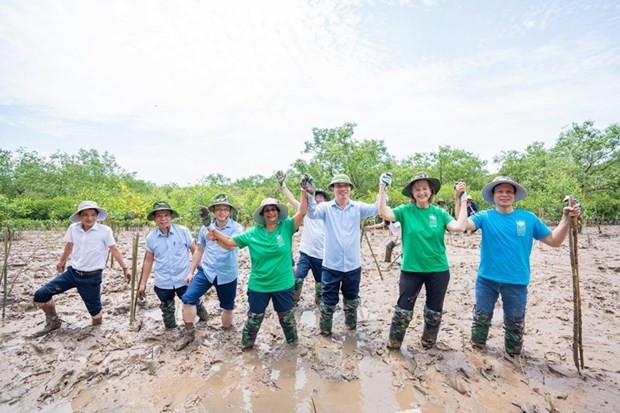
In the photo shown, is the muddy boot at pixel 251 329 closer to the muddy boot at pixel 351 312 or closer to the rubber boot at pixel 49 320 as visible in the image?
the muddy boot at pixel 351 312

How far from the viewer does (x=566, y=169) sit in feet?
77.0

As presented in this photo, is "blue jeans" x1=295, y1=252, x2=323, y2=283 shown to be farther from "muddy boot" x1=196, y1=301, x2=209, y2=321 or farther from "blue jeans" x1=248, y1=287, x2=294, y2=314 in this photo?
"muddy boot" x1=196, y1=301, x2=209, y2=321

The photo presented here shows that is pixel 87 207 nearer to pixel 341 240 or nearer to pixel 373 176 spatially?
pixel 341 240

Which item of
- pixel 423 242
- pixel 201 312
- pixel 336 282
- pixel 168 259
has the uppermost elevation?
pixel 423 242

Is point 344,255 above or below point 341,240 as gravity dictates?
below

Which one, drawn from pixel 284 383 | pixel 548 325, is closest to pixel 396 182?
pixel 548 325

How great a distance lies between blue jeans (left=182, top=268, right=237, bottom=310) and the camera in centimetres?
416

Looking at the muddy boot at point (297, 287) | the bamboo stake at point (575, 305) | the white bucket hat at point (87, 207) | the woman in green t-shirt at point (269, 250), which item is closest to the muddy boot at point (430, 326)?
the bamboo stake at point (575, 305)

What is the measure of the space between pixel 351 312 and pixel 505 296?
1.89 m

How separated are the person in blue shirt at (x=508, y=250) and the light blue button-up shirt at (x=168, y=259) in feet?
12.2

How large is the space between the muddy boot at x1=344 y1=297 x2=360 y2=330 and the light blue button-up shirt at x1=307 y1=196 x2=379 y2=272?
1.95 feet

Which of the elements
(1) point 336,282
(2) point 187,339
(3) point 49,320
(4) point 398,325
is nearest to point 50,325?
(3) point 49,320

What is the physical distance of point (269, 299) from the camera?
3.66 m

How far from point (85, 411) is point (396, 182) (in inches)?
1228
